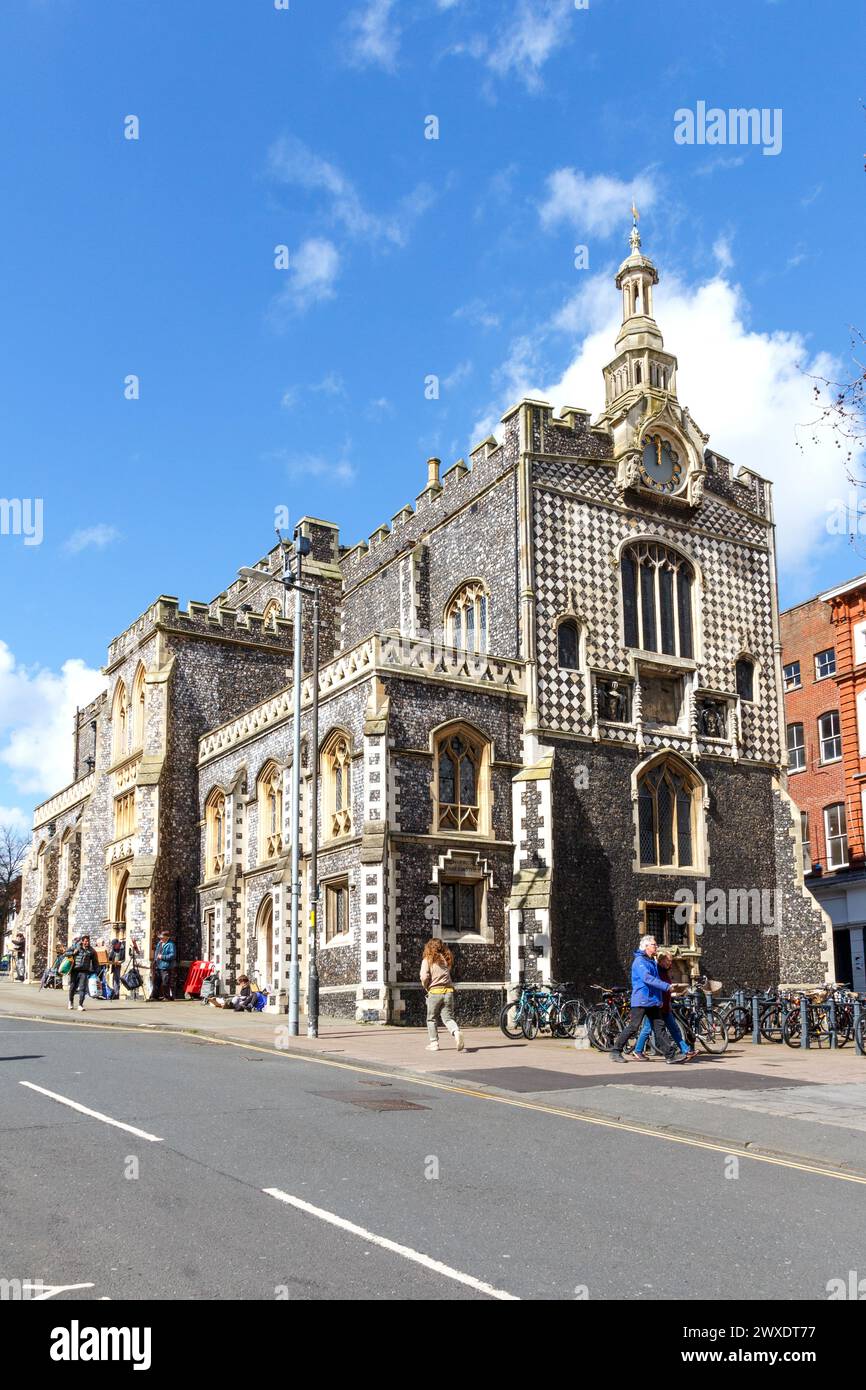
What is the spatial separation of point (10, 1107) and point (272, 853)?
20406 millimetres

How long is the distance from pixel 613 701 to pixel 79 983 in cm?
1390

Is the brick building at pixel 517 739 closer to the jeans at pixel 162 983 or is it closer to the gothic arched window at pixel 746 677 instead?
the gothic arched window at pixel 746 677

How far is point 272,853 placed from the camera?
32.7 meters

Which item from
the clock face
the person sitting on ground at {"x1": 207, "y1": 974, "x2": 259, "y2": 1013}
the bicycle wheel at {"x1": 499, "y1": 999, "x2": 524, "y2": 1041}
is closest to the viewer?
the bicycle wheel at {"x1": 499, "y1": 999, "x2": 524, "y2": 1041}

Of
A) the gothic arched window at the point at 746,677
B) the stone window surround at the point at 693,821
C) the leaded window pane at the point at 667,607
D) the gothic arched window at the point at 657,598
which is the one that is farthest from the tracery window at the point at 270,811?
the gothic arched window at the point at 746,677

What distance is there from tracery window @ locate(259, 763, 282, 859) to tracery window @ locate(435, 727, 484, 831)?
574cm

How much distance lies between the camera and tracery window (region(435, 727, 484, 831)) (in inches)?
1108

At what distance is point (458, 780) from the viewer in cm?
2853

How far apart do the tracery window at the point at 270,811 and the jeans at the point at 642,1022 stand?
610 inches

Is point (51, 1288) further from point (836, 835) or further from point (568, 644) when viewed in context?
point (836, 835)

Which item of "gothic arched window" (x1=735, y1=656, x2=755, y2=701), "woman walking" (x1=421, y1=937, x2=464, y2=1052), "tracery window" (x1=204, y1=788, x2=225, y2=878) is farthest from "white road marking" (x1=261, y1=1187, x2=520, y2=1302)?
"tracery window" (x1=204, y1=788, x2=225, y2=878)

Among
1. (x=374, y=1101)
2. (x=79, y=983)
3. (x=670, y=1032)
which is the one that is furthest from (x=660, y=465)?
(x=374, y=1101)

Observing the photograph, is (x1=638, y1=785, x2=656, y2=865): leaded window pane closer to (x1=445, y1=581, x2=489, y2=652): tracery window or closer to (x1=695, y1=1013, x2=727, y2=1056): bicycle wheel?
(x1=445, y1=581, x2=489, y2=652): tracery window
